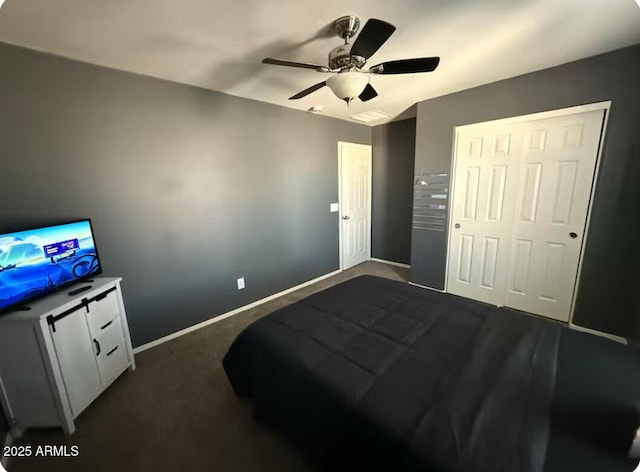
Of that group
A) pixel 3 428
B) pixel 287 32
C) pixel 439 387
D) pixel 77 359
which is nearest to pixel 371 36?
pixel 287 32

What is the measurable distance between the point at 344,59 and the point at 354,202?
112 inches

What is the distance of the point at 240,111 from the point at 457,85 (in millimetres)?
2315

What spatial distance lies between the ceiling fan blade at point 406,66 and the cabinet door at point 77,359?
244cm

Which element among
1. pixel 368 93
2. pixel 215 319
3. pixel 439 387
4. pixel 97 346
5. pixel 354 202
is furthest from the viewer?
pixel 354 202

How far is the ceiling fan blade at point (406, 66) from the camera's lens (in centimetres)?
152

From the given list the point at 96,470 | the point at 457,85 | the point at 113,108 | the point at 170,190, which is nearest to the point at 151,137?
the point at 113,108

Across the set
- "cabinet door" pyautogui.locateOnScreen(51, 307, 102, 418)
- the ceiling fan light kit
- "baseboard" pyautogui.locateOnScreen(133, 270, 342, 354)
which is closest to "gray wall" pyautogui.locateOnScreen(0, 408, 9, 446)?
"cabinet door" pyautogui.locateOnScreen(51, 307, 102, 418)

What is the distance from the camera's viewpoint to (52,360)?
1.49m

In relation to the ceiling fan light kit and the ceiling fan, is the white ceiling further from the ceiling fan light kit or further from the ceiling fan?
the ceiling fan light kit

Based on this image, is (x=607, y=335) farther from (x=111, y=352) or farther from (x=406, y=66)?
(x=111, y=352)

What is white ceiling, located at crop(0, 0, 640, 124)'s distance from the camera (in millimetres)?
1438

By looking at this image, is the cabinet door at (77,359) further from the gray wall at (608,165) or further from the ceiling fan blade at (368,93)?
the gray wall at (608,165)

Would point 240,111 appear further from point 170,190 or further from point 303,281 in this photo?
point 303,281

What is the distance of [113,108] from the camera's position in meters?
2.05
